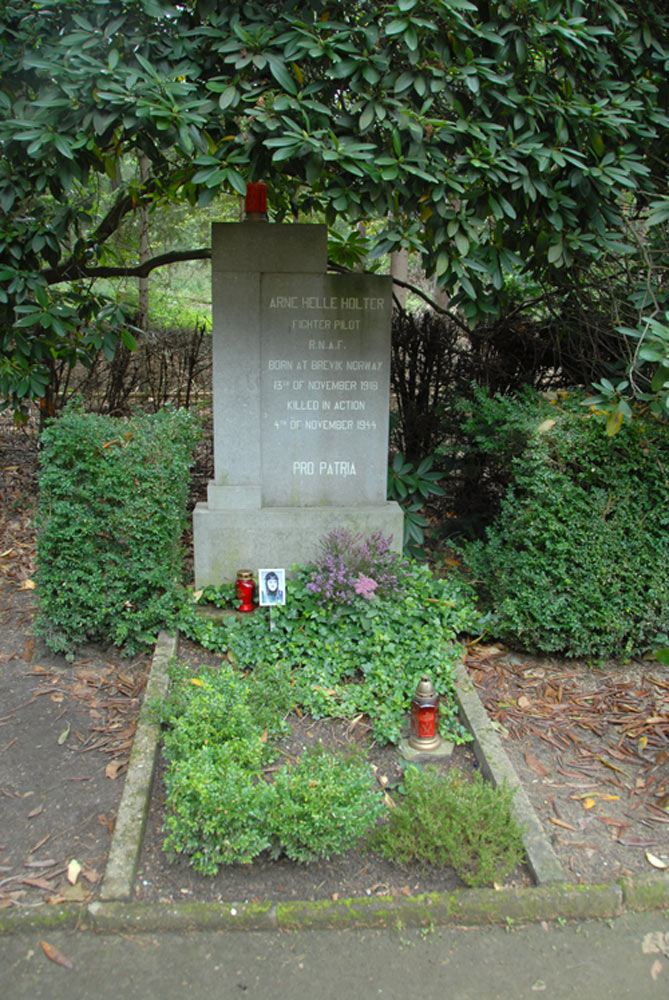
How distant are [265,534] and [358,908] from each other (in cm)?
246

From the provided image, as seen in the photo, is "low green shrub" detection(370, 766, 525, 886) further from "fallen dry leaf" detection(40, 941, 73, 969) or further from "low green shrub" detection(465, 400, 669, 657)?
"low green shrub" detection(465, 400, 669, 657)

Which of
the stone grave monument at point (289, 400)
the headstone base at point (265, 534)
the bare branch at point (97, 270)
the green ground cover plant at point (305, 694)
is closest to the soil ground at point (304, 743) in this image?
the green ground cover plant at point (305, 694)

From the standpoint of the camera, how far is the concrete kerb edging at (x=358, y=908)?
105 inches

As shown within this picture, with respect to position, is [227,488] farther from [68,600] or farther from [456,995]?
[456,995]

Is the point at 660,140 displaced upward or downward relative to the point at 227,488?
upward

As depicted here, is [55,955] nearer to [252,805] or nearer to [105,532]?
[252,805]

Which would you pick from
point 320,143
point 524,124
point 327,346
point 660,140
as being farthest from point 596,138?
point 327,346

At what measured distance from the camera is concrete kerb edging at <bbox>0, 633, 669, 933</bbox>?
8.79ft

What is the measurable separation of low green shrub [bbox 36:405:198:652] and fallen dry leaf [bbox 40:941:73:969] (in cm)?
177

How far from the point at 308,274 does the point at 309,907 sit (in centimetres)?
340

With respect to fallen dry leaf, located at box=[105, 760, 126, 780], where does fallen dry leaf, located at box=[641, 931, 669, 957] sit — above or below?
below

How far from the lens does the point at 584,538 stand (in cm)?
418

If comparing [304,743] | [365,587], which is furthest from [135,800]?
[365,587]

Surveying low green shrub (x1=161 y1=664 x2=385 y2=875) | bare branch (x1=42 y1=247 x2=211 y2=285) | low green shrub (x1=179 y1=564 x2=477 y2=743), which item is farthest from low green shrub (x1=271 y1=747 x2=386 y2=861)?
bare branch (x1=42 y1=247 x2=211 y2=285)
